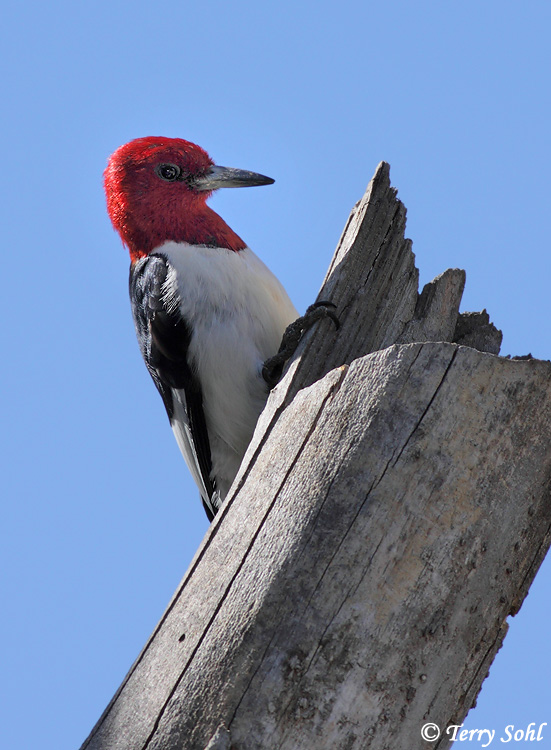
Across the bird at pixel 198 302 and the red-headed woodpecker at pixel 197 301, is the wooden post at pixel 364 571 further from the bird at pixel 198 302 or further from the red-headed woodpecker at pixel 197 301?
the red-headed woodpecker at pixel 197 301

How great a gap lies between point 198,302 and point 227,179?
1008 millimetres

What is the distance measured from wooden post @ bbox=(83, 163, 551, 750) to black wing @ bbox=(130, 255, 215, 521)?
144cm

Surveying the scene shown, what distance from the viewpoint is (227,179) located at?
4.63 metres

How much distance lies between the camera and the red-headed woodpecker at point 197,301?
12.9ft

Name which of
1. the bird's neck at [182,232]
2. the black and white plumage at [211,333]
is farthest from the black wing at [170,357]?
the bird's neck at [182,232]

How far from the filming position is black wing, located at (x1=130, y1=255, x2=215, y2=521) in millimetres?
4023

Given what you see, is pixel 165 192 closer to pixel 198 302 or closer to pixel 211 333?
pixel 198 302

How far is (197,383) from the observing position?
13.4 ft

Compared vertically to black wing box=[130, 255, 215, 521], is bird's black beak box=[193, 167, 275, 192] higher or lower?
higher

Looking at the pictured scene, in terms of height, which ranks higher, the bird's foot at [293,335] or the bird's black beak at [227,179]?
the bird's black beak at [227,179]

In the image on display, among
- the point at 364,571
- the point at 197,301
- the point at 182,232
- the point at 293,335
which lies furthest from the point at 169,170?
the point at 364,571

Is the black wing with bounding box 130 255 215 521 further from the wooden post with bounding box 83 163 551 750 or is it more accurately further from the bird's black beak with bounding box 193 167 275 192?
the wooden post with bounding box 83 163 551 750

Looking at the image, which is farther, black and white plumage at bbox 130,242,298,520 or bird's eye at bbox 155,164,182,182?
bird's eye at bbox 155,164,182,182

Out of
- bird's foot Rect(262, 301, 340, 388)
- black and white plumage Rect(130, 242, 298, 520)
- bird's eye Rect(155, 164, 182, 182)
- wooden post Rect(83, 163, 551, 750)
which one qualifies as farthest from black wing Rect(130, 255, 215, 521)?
wooden post Rect(83, 163, 551, 750)
